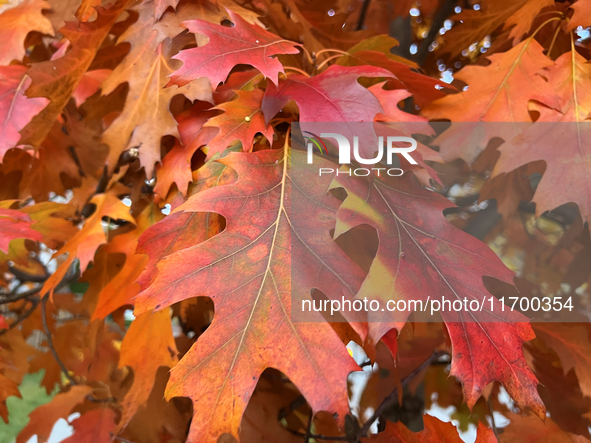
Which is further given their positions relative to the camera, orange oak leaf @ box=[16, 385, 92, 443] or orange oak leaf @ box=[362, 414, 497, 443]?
orange oak leaf @ box=[16, 385, 92, 443]

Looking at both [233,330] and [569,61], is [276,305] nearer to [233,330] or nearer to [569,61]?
[233,330]

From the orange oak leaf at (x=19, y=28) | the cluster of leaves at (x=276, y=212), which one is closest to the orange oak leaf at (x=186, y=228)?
the cluster of leaves at (x=276, y=212)

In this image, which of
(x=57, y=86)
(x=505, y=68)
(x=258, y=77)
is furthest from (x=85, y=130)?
(x=505, y=68)

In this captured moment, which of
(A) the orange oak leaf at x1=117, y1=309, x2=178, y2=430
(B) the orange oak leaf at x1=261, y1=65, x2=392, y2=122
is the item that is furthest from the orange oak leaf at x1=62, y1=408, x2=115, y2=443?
(B) the orange oak leaf at x1=261, y1=65, x2=392, y2=122

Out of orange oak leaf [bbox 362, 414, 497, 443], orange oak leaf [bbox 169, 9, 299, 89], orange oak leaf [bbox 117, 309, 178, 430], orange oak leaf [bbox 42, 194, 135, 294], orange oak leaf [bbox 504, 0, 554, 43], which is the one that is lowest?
orange oak leaf [bbox 362, 414, 497, 443]

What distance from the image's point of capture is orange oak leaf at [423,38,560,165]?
46cm

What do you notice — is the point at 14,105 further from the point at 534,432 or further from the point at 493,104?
the point at 534,432

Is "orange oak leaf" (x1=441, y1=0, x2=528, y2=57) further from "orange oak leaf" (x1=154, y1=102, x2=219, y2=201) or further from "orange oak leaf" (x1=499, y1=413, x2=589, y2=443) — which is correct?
"orange oak leaf" (x1=499, y1=413, x2=589, y2=443)

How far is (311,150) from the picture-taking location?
0.40 metres

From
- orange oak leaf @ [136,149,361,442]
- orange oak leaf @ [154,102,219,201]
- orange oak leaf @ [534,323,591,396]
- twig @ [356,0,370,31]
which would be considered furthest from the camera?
twig @ [356,0,370,31]

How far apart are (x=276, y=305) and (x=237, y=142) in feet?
0.58

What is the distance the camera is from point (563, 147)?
0.43 metres

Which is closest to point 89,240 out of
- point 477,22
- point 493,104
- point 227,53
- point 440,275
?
point 227,53

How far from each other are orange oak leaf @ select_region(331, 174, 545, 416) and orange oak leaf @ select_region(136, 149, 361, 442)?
0.03 meters
